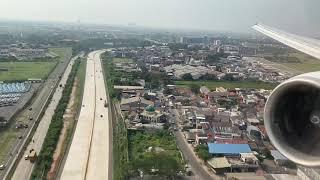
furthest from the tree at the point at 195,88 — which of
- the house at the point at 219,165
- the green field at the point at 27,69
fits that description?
the house at the point at 219,165

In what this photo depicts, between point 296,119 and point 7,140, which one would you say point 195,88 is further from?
point 296,119

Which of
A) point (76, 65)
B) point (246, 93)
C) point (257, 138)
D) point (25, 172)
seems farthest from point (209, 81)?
point (25, 172)

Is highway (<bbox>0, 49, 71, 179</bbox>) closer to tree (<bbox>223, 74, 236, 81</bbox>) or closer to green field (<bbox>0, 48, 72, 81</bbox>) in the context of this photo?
green field (<bbox>0, 48, 72, 81</bbox>)

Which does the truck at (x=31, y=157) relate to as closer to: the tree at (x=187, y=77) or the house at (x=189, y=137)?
the house at (x=189, y=137)

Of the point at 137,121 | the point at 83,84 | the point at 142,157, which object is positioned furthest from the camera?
the point at 83,84

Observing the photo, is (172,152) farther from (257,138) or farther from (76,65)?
(76,65)
